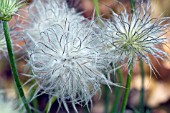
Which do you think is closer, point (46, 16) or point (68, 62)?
point (68, 62)

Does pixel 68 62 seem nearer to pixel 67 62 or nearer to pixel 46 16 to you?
pixel 67 62

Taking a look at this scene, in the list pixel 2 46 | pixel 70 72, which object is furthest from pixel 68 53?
pixel 2 46

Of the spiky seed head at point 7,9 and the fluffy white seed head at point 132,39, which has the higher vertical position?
the spiky seed head at point 7,9

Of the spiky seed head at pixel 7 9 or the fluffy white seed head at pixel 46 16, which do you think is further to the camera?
the fluffy white seed head at pixel 46 16

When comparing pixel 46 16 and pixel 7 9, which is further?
pixel 46 16

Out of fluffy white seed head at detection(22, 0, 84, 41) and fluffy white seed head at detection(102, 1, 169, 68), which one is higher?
fluffy white seed head at detection(22, 0, 84, 41)

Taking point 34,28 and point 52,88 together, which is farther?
point 34,28

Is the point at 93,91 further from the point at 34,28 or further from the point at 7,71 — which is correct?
the point at 7,71

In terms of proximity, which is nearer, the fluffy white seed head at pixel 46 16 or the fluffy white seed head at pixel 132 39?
the fluffy white seed head at pixel 132 39

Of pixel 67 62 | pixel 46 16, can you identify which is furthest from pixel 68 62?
pixel 46 16

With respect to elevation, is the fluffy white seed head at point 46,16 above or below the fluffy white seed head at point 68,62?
above

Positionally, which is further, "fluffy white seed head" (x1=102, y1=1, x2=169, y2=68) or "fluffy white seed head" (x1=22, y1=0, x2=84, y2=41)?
"fluffy white seed head" (x1=22, y1=0, x2=84, y2=41)
